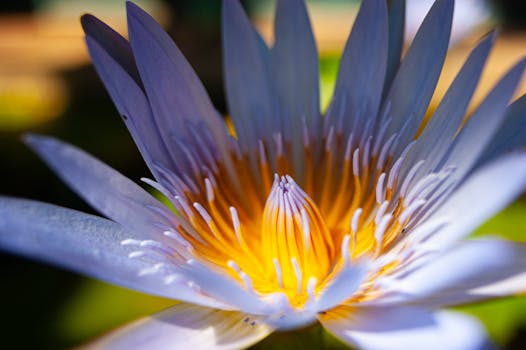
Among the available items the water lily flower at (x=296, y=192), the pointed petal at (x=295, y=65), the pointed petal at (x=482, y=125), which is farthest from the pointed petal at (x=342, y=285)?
the pointed petal at (x=295, y=65)

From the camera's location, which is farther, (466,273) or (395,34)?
(395,34)

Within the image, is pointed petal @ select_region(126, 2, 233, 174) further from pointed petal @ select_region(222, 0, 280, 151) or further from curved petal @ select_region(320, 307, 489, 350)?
curved petal @ select_region(320, 307, 489, 350)

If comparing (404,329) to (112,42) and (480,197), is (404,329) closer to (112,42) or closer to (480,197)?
(480,197)

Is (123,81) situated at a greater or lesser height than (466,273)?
greater

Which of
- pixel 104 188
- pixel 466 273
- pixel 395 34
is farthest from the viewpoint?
pixel 395 34

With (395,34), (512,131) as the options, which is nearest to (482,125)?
(512,131)

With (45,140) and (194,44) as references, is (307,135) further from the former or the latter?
(194,44)
